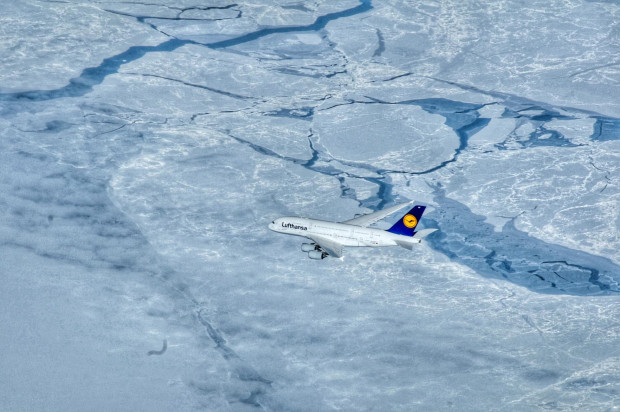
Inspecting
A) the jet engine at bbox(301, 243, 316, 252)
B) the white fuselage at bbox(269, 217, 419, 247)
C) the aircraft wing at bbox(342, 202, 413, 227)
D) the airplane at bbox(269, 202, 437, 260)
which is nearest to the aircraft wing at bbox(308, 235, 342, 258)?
the airplane at bbox(269, 202, 437, 260)

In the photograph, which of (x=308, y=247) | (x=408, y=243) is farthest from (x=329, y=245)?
(x=408, y=243)

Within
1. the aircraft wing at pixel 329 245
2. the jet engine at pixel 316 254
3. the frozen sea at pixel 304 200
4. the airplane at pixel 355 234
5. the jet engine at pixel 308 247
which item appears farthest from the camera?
the jet engine at pixel 308 247

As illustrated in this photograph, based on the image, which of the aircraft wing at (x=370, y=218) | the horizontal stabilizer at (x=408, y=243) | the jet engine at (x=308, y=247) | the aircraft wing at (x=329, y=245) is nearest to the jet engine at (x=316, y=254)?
the jet engine at (x=308, y=247)

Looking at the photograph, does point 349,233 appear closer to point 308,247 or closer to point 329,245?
point 329,245

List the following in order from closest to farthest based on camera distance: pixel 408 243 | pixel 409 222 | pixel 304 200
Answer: pixel 408 243
pixel 409 222
pixel 304 200

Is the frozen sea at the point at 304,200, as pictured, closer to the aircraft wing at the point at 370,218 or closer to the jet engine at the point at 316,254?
the jet engine at the point at 316,254

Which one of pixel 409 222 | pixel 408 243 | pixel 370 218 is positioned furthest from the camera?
pixel 370 218
